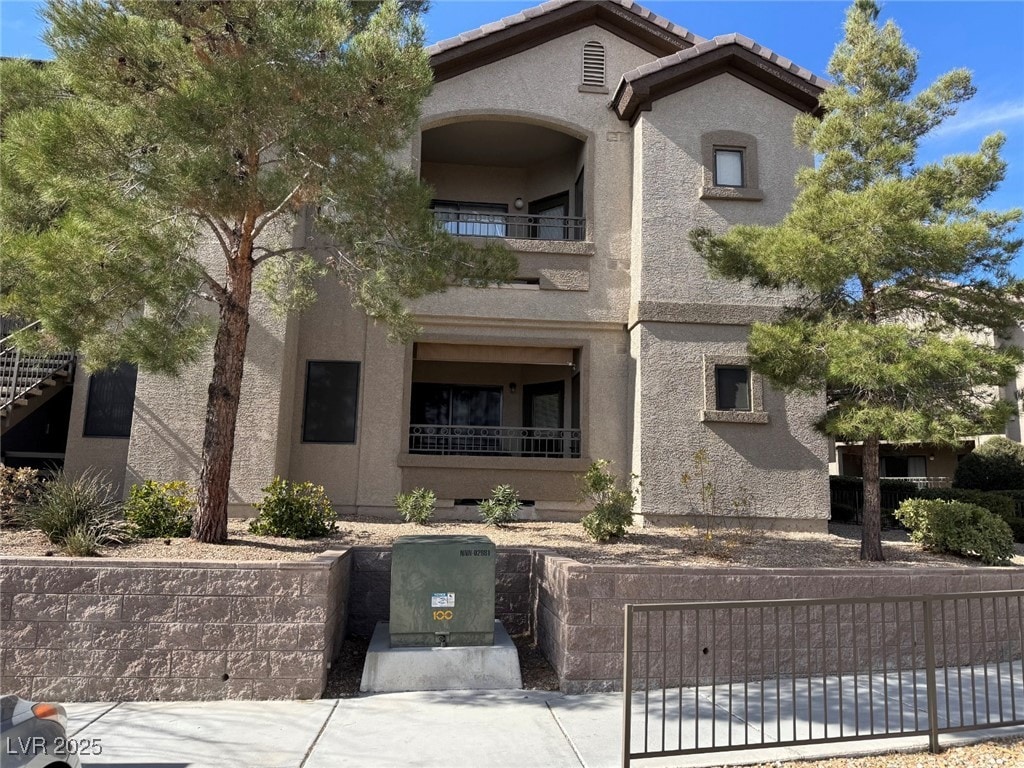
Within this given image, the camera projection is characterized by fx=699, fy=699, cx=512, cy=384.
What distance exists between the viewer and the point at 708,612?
22.5 feet

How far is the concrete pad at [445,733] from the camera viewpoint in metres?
4.94

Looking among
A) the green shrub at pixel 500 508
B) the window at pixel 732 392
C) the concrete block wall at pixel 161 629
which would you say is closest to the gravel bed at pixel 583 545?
the green shrub at pixel 500 508

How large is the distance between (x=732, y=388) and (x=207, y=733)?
378 inches

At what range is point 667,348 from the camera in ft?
40.1

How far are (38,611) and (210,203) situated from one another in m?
4.09

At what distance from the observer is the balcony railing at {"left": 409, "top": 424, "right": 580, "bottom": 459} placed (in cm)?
1317

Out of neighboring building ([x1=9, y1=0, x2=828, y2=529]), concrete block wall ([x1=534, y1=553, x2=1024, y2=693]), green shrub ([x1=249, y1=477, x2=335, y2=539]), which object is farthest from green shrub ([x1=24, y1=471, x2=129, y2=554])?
concrete block wall ([x1=534, y1=553, x2=1024, y2=693])

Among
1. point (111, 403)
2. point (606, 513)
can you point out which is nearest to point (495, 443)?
point (606, 513)

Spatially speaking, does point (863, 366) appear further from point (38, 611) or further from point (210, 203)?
point (38, 611)

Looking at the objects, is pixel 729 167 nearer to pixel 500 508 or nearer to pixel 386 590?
pixel 500 508

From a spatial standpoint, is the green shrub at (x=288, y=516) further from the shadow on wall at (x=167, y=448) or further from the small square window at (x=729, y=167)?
the small square window at (x=729, y=167)

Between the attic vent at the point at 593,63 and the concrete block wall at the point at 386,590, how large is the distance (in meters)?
9.90

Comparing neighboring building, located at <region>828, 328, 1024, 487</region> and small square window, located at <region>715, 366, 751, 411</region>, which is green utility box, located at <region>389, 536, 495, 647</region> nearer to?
small square window, located at <region>715, 366, 751, 411</region>

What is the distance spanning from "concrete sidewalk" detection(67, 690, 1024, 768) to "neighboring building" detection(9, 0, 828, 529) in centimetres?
582
